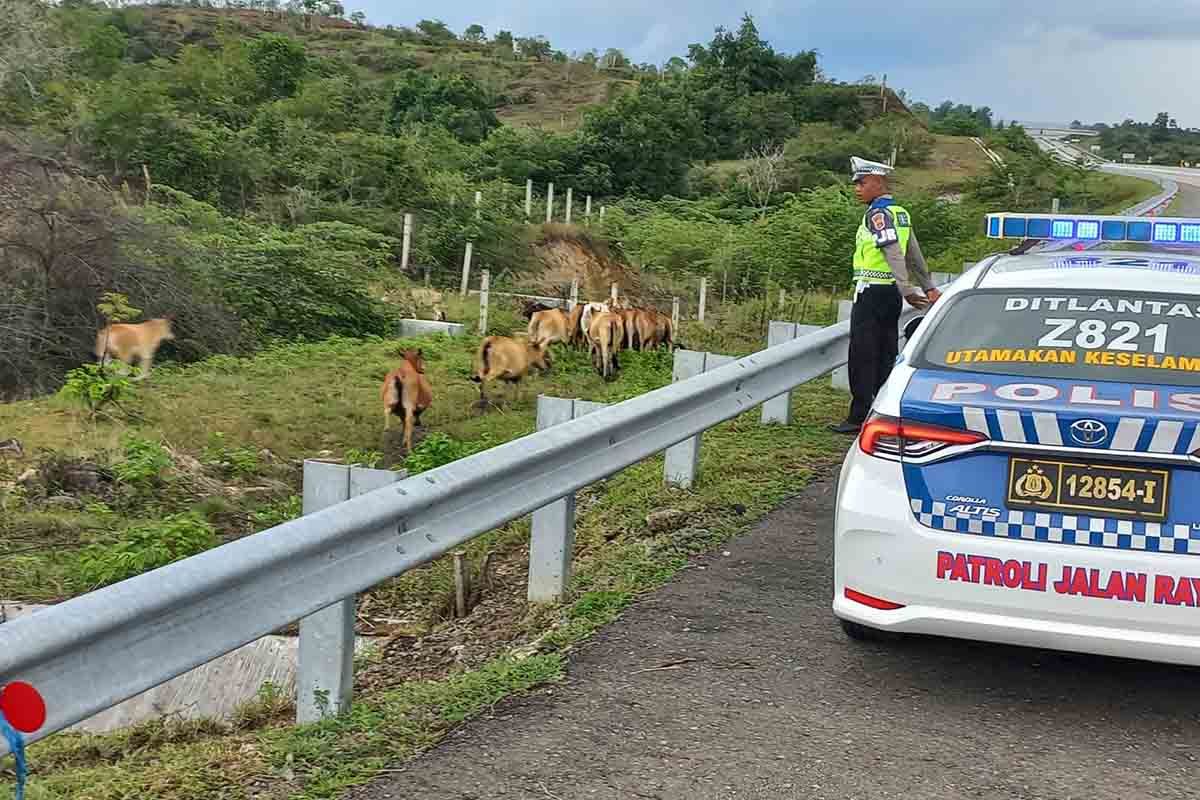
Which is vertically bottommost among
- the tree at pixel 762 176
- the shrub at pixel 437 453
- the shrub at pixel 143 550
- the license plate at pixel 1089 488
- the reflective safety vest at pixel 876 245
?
the shrub at pixel 143 550

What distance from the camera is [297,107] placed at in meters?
41.8

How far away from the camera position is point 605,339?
14.6m

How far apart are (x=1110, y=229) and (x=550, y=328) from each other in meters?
8.56

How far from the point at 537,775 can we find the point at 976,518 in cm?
162

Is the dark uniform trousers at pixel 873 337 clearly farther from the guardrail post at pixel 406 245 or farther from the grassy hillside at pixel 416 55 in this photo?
the grassy hillside at pixel 416 55

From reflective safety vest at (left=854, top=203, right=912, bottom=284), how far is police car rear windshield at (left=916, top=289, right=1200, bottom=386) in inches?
137

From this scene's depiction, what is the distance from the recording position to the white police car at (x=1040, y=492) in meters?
4.30

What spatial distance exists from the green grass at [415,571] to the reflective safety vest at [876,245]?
110 centimetres

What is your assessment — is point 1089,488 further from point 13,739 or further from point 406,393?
point 406,393

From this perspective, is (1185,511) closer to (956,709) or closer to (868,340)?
(956,709)

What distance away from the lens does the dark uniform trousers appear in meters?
8.90

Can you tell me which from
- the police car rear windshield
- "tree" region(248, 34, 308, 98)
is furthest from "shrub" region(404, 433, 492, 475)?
"tree" region(248, 34, 308, 98)

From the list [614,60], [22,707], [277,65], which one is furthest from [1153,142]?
[22,707]

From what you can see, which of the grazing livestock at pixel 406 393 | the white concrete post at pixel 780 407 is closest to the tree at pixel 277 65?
the grazing livestock at pixel 406 393
